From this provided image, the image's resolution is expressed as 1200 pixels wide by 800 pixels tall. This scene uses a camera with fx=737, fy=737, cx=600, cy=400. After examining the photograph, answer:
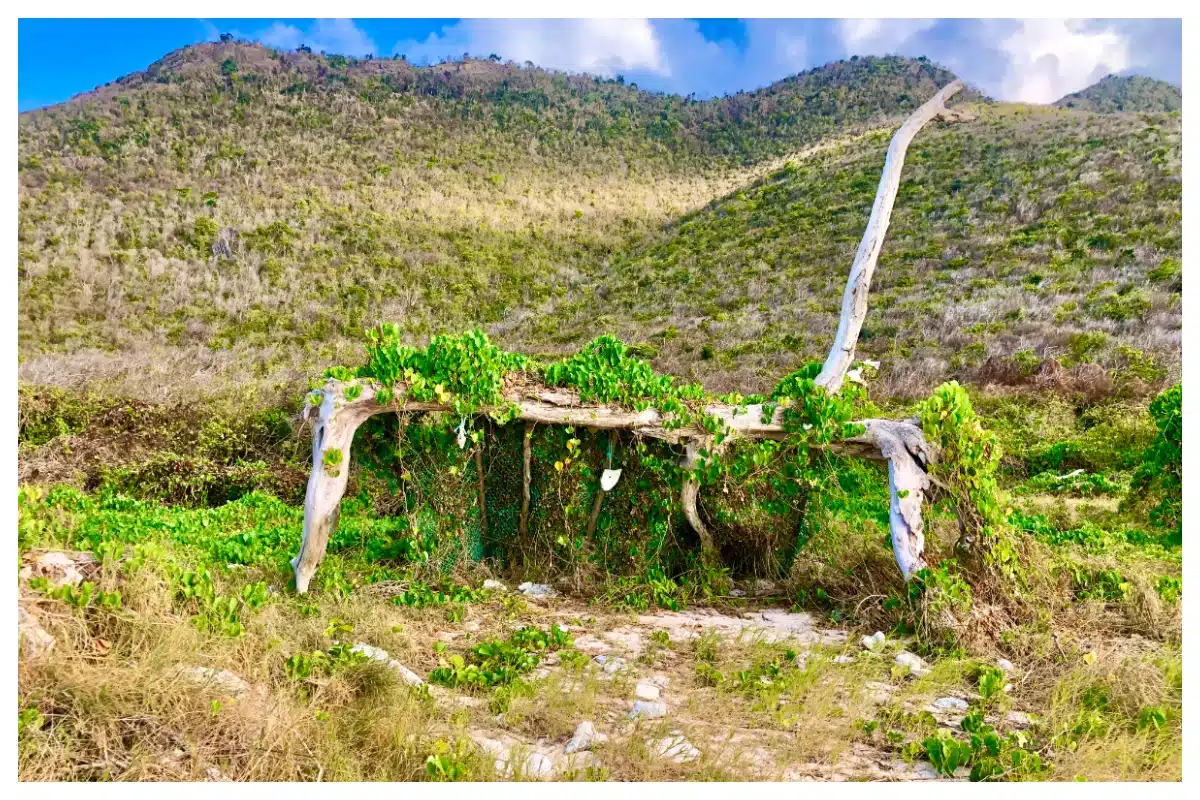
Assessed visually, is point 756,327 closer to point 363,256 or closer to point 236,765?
point 363,256

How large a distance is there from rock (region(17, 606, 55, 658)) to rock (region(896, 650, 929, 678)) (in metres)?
4.99

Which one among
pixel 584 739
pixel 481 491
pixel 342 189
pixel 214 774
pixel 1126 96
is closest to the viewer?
pixel 214 774

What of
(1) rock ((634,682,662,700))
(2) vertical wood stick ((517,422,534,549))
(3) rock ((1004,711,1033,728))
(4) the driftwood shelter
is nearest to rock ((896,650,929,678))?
(3) rock ((1004,711,1033,728))

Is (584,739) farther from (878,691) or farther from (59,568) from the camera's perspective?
(59,568)

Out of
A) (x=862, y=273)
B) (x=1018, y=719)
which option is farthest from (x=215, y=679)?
(x=862, y=273)

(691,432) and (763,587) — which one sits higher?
(691,432)

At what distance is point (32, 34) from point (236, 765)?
5930mm

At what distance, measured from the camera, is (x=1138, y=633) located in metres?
5.49

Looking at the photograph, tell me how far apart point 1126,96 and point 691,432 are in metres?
57.0

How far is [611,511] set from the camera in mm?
7020

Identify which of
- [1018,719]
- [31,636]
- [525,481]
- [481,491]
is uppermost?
[525,481]

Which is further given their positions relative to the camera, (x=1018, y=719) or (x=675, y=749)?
(x=1018, y=719)

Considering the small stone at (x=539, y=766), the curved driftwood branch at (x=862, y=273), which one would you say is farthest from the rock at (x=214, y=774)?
the curved driftwood branch at (x=862, y=273)

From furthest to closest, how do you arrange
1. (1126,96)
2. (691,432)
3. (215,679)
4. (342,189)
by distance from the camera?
1. (1126,96)
2. (342,189)
3. (691,432)
4. (215,679)
